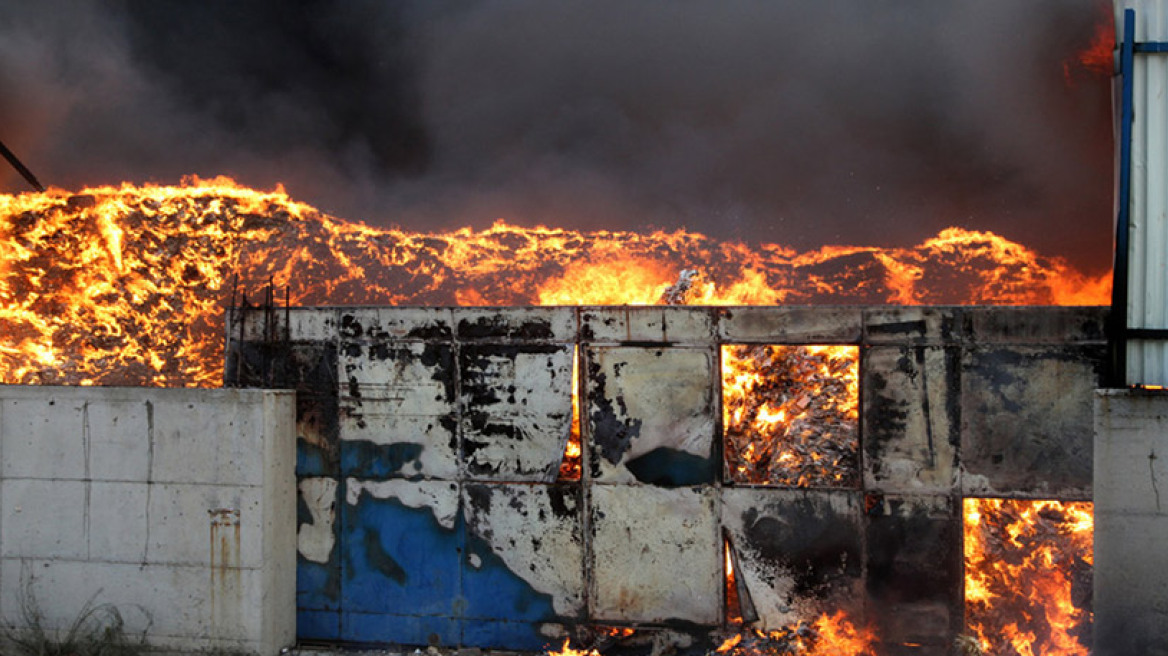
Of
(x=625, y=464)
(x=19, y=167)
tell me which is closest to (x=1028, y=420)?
(x=625, y=464)

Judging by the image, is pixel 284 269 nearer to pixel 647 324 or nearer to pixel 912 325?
pixel 647 324

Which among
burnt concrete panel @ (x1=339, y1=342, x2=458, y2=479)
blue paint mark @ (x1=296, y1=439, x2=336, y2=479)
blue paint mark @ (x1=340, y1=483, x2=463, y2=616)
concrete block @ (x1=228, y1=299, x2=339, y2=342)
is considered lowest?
blue paint mark @ (x1=340, y1=483, x2=463, y2=616)

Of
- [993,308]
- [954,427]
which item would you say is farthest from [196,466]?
[993,308]

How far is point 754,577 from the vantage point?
6.65 m

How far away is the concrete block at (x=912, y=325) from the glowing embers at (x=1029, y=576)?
145cm

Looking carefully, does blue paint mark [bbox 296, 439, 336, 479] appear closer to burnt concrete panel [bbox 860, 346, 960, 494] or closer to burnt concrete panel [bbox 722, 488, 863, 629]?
burnt concrete panel [bbox 722, 488, 863, 629]

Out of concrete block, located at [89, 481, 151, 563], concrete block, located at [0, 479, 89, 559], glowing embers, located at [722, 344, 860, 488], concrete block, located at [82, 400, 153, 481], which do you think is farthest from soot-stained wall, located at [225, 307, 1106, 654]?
concrete block, located at [0, 479, 89, 559]

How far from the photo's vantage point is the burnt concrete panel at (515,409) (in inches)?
274

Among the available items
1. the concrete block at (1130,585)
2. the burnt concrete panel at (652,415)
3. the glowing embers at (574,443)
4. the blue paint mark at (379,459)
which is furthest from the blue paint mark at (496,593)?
the concrete block at (1130,585)

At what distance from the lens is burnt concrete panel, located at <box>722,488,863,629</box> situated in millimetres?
6512

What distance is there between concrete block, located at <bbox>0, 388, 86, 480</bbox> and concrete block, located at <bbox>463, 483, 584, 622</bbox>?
147 inches

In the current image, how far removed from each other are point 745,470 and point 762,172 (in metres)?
4.10

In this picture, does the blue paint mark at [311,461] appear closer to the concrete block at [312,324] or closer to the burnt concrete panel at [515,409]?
the concrete block at [312,324]

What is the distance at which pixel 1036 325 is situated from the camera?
625 centimetres
